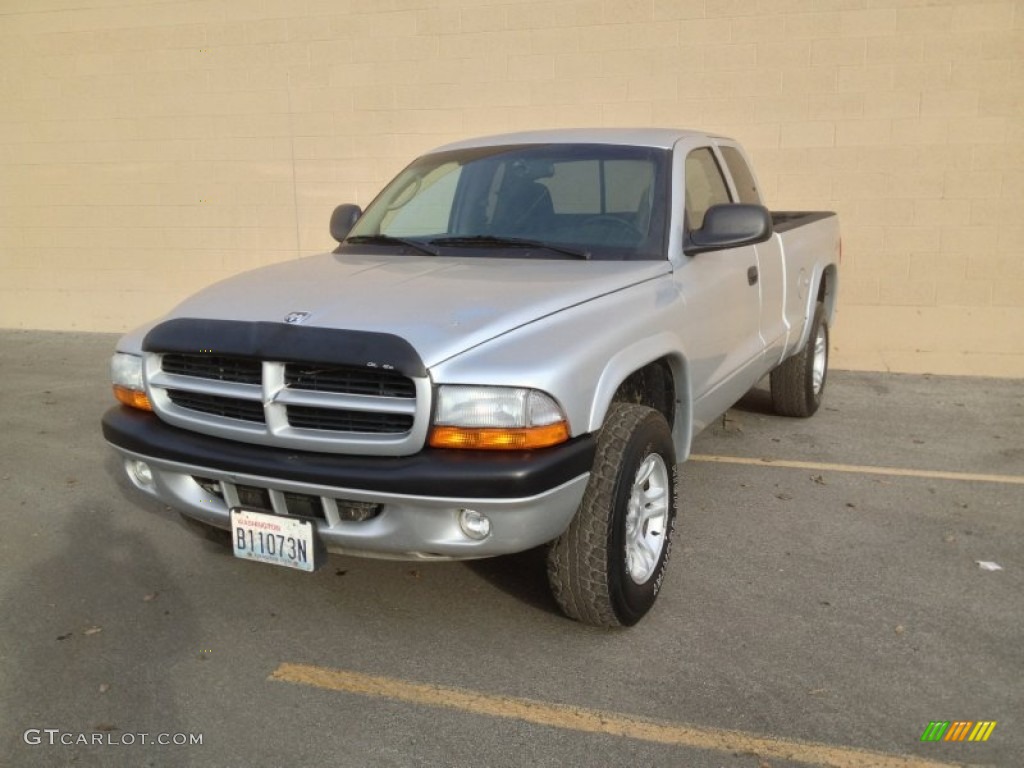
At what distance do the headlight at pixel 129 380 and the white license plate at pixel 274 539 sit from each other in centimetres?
65

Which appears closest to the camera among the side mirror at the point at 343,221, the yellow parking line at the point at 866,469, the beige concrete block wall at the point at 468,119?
the side mirror at the point at 343,221

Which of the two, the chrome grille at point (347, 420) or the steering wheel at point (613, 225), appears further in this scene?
the steering wheel at point (613, 225)

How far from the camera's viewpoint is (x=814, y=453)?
5977 millimetres

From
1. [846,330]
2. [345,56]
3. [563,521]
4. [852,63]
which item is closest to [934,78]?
[852,63]

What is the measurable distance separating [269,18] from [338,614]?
7.48 meters

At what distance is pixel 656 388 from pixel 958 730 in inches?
66.7

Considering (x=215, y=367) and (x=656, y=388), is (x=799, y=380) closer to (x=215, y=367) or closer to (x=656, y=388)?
(x=656, y=388)

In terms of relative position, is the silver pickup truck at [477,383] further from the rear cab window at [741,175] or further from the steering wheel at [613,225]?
the rear cab window at [741,175]

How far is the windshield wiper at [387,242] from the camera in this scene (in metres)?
4.30

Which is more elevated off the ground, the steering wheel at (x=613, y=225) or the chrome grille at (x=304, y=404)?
the steering wheel at (x=613, y=225)

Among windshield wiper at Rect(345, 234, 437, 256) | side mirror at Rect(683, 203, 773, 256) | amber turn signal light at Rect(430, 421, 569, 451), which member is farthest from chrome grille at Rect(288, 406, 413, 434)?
side mirror at Rect(683, 203, 773, 256)

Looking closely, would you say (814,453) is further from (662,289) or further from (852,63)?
(852,63)

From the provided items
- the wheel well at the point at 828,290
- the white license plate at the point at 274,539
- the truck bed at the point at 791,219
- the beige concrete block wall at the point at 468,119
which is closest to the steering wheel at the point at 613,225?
the truck bed at the point at 791,219

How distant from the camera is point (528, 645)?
3502 millimetres
